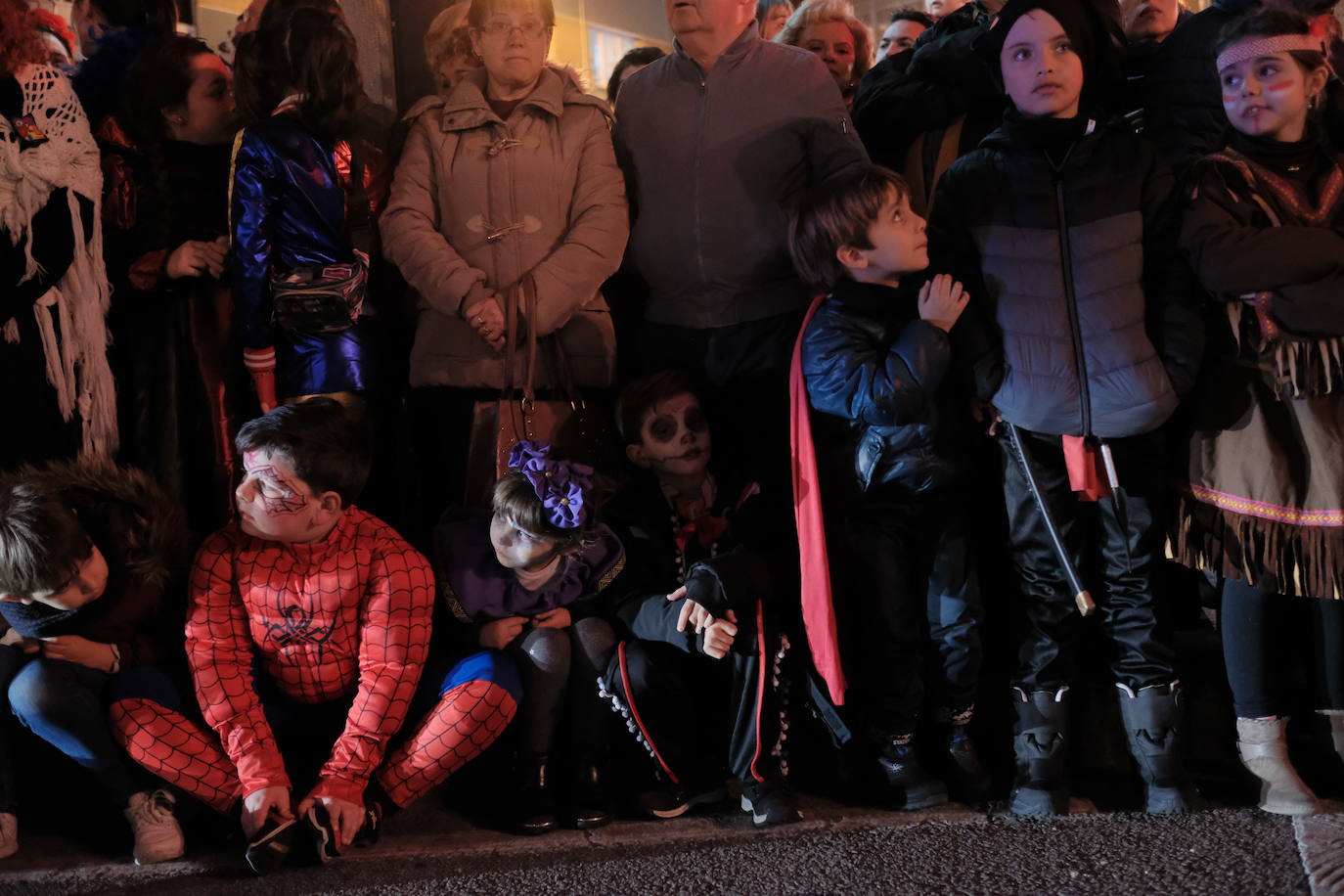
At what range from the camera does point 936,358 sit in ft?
9.00

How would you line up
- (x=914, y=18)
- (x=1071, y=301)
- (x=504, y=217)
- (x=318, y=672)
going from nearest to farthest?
1. (x=1071, y=301)
2. (x=318, y=672)
3. (x=504, y=217)
4. (x=914, y=18)

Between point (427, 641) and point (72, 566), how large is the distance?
811 millimetres

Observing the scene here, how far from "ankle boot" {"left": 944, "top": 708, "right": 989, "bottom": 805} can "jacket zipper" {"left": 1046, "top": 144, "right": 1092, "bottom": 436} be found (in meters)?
0.77

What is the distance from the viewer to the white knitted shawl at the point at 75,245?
3.01 meters

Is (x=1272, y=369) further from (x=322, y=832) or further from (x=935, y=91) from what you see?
(x=322, y=832)

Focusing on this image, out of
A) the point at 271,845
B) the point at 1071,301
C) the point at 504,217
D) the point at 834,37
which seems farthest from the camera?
the point at 834,37

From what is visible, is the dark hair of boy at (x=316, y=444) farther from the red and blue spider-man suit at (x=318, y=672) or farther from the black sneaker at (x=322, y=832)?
the black sneaker at (x=322, y=832)

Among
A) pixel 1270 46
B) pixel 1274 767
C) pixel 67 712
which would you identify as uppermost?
pixel 1270 46

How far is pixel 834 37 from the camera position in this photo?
3832 mm

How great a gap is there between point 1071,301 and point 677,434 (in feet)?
3.30

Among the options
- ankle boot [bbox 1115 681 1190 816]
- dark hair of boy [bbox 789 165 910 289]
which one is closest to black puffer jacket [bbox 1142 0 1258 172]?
dark hair of boy [bbox 789 165 910 289]

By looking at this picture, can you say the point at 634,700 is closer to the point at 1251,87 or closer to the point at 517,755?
the point at 517,755

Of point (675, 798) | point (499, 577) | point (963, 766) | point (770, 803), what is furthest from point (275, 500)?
point (963, 766)

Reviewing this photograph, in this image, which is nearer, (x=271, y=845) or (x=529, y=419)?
(x=271, y=845)
